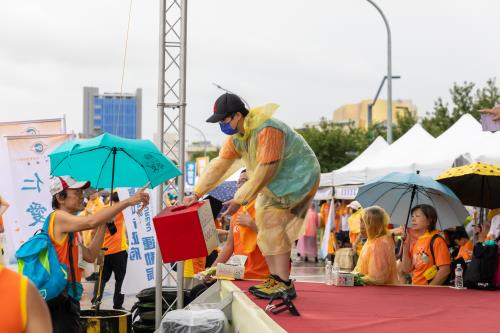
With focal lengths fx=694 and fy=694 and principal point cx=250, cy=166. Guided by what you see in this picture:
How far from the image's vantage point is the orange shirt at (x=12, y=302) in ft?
6.73

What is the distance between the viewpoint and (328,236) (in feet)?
57.8

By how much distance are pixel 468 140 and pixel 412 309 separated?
25.8 ft

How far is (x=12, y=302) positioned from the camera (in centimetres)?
207

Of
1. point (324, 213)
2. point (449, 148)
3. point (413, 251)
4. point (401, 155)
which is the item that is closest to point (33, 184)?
point (413, 251)

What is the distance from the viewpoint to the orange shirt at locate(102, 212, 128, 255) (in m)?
10.8

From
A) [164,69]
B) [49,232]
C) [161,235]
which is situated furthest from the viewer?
[164,69]

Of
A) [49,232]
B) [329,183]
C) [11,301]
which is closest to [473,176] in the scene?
[49,232]

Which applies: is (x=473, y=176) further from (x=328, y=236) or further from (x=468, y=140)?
(x=328, y=236)

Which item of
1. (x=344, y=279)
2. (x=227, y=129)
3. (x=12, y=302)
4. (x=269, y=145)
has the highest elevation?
(x=227, y=129)

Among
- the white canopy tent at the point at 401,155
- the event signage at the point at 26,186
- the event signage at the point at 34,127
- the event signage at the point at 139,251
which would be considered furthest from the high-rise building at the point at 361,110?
the event signage at the point at 26,186

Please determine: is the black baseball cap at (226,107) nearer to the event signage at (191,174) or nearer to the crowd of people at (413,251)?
the crowd of people at (413,251)

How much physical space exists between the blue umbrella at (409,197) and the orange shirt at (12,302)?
5307 mm

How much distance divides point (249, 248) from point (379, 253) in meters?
1.24

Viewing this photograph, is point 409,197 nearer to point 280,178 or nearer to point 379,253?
point 379,253
